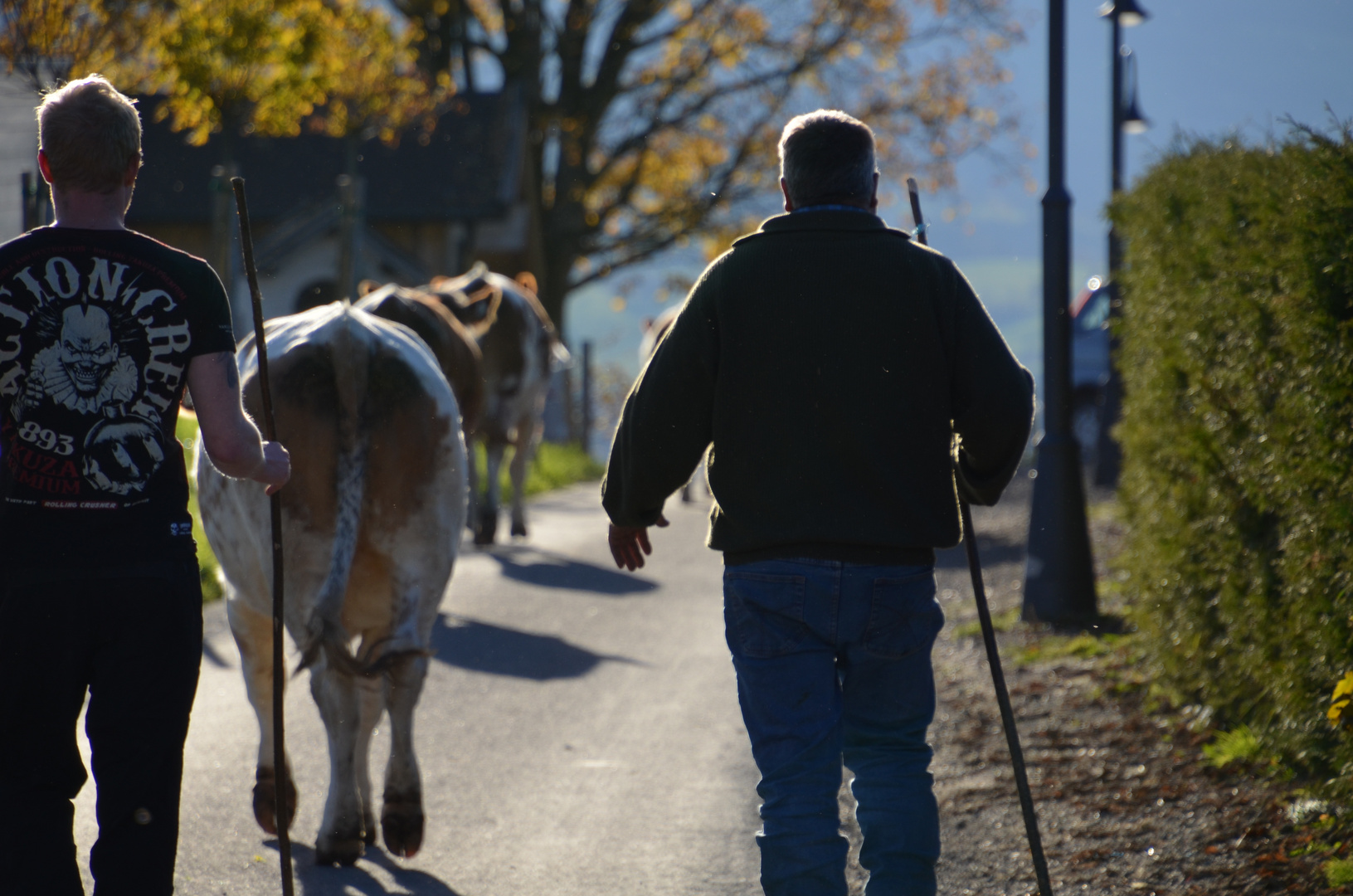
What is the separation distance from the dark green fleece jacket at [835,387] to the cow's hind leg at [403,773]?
1.73 m

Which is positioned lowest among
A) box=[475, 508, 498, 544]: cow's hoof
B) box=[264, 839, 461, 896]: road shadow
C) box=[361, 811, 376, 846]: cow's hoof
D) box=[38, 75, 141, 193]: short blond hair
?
box=[264, 839, 461, 896]: road shadow

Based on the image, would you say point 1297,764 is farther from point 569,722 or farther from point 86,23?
point 86,23

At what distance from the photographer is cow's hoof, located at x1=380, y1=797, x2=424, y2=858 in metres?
4.82

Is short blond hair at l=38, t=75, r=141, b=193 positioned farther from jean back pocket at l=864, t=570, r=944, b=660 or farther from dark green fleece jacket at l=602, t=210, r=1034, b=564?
jean back pocket at l=864, t=570, r=944, b=660

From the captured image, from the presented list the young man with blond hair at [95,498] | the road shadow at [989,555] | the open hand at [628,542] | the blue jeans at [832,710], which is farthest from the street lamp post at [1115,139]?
the young man with blond hair at [95,498]

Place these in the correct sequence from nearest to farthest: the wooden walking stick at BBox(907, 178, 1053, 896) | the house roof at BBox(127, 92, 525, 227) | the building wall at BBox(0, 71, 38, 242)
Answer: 1. the wooden walking stick at BBox(907, 178, 1053, 896)
2. the building wall at BBox(0, 71, 38, 242)
3. the house roof at BBox(127, 92, 525, 227)

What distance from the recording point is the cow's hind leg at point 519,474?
13914mm

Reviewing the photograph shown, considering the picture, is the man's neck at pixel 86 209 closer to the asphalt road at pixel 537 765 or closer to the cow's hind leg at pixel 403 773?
the cow's hind leg at pixel 403 773

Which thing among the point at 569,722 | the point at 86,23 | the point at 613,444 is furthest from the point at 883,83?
the point at 613,444

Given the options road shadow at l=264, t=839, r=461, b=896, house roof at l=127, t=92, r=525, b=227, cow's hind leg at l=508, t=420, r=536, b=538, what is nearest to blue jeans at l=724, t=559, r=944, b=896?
road shadow at l=264, t=839, r=461, b=896

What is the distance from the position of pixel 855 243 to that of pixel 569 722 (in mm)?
4011

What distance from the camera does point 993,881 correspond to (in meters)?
4.76

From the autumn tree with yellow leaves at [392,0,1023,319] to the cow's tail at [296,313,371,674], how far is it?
27.6m

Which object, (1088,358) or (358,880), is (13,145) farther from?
(1088,358)
